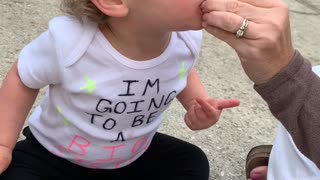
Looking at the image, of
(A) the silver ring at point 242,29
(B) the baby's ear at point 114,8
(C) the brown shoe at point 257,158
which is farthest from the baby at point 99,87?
(C) the brown shoe at point 257,158

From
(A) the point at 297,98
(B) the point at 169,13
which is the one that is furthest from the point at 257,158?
(B) the point at 169,13

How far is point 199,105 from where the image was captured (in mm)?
1373

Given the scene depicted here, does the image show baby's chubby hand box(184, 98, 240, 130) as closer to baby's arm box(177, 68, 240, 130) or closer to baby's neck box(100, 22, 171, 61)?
baby's arm box(177, 68, 240, 130)

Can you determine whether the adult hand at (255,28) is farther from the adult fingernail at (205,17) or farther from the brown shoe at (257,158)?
the brown shoe at (257,158)

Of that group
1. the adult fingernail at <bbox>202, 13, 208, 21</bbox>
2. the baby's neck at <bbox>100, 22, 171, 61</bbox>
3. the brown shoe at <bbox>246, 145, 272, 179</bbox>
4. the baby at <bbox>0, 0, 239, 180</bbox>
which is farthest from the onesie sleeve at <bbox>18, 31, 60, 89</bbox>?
the brown shoe at <bbox>246, 145, 272, 179</bbox>

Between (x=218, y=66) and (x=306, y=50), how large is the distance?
1.70 ft

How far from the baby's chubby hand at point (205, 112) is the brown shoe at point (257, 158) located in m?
0.34

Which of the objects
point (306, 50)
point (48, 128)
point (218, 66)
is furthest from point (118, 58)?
point (306, 50)

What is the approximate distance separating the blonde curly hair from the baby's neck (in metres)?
0.03

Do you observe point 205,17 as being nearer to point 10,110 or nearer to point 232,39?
point 232,39

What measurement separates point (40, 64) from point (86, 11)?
153mm

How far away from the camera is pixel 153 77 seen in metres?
1.30

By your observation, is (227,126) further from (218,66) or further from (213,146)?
(218,66)

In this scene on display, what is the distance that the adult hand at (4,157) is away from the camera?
127 centimetres
